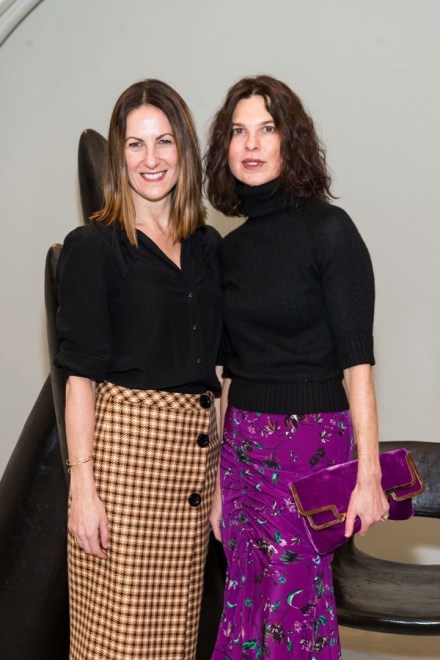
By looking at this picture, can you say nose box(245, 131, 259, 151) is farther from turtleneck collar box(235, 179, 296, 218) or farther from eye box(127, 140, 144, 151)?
eye box(127, 140, 144, 151)

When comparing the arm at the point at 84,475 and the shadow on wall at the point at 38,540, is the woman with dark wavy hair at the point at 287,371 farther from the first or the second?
the shadow on wall at the point at 38,540

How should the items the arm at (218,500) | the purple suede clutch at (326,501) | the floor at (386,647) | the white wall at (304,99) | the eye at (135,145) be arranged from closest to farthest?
the purple suede clutch at (326,501) → the eye at (135,145) → the arm at (218,500) → the floor at (386,647) → the white wall at (304,99)

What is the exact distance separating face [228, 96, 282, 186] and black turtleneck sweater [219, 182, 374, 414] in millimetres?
30

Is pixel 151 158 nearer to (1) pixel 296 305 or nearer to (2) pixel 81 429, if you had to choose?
(1) pixel 296 305

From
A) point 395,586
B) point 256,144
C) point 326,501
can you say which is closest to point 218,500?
point 326,501

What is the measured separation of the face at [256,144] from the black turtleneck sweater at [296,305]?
3cm

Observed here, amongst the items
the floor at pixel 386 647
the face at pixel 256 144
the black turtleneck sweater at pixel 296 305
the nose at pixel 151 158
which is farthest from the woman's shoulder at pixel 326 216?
the floor at pixel 386 647

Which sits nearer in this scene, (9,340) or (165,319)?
(165,319)

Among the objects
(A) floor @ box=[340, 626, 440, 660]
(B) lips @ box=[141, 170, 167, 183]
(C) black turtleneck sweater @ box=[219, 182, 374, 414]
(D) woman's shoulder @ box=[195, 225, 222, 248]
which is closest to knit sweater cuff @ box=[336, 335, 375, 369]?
(C) black turtleneck sweater @ box=[219, 182, 374, 414]

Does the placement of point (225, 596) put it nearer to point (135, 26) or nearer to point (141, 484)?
point (141, 484)

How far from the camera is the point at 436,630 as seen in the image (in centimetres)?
272

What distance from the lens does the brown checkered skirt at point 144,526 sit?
7.65 ft

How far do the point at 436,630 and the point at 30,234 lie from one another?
2.12 meters

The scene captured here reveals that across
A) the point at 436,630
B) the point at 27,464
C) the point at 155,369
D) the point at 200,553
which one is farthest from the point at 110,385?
the point at 436,630
